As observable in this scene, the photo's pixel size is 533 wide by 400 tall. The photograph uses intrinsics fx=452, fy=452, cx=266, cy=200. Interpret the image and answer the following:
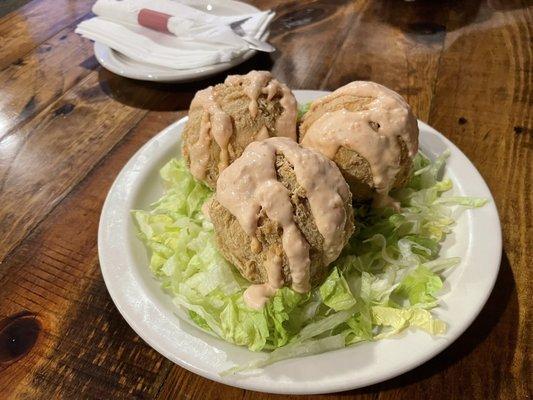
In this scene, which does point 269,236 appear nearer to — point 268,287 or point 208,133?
point 268,287

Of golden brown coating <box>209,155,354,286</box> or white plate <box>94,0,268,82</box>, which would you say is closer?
golden brown coating <box>209,155,354,286</box>

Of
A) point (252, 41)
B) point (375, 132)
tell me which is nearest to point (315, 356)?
point (375, 132)

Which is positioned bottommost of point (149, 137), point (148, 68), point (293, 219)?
point (149, 137)

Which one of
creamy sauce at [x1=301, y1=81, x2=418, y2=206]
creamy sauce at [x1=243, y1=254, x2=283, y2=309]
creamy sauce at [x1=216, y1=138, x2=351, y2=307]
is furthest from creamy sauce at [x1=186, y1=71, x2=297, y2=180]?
creamy sauce at [x1=243, y1=254, x2=283, y2=309]

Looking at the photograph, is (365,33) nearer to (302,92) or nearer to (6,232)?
(302,92)

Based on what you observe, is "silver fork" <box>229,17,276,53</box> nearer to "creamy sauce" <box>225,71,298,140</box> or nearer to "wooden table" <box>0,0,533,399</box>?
"wooden table" <box>0,0,533,399</box>

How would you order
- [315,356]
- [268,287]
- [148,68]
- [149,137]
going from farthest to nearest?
[148,68]
[149,137]
[268,287]
[315,356]

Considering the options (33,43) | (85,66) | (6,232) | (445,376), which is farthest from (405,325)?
(33,43)

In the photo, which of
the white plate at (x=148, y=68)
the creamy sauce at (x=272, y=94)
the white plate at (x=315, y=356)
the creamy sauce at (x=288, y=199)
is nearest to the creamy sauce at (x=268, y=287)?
the creamy sauce at (x=288, y=199)
